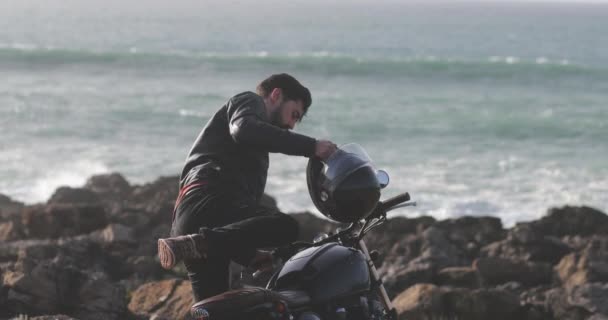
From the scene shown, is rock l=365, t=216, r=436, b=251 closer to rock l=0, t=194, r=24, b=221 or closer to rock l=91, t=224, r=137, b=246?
rock l=91, t=224, r=137, b=246

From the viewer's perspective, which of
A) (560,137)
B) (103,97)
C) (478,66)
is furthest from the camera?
(478,66)

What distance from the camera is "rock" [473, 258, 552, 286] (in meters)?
11.5

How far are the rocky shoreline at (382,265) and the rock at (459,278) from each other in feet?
0.03

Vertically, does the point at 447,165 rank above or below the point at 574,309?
below

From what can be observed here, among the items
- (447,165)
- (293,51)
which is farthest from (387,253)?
(293,51)

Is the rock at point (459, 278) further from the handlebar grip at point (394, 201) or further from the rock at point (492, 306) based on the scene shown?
the handlebar grip at point (394, 201)

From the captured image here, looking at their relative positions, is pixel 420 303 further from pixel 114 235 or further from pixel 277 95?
pixel 114 235

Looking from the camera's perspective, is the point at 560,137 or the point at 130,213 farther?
the point at 560,137

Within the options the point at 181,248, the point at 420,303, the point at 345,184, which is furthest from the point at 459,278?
the point at 181,248

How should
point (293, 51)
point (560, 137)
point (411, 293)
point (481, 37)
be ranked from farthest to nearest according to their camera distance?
point (481, 37)
point (293, 51)
point (560, 137)
point (411, 293)

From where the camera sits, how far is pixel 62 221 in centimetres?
1278

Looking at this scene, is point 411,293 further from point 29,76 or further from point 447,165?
point 29,76

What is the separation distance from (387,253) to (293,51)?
54012mm

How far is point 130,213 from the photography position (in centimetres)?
1412
